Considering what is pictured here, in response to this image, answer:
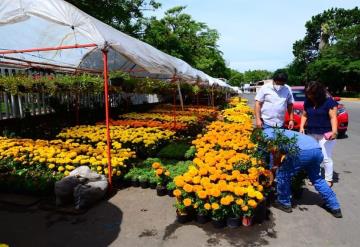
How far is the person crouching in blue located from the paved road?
0.47 feet

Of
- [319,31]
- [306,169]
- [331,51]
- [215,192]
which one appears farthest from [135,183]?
[319,31]

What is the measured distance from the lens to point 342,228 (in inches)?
164

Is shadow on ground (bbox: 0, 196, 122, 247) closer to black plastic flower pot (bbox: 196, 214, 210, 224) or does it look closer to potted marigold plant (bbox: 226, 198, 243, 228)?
black plastic flower pot (bbox: 196, 214, 210, 224)

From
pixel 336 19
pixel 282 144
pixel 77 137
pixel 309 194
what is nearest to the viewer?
pixel 282 144

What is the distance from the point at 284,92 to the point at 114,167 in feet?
10.0

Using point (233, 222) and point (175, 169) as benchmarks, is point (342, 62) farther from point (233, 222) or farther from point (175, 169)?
point (233, 222)

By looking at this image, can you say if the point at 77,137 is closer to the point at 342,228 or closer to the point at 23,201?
the point at 23,201

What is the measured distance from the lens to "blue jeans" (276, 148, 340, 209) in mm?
4469

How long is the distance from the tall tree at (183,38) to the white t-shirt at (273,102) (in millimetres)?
27676

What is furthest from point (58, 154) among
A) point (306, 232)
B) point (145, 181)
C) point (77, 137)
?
point (306, 232)

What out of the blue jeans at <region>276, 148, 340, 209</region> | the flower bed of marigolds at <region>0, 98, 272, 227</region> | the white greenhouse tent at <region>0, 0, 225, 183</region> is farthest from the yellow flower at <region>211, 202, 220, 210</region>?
the white greenhouse tent at <region>0, 0, 225, 183</region>

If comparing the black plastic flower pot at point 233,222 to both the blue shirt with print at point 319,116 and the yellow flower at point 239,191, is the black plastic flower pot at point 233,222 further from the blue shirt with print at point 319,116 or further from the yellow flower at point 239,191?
the blue shirt with print at point 319,116

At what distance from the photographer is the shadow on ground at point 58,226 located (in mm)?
3895

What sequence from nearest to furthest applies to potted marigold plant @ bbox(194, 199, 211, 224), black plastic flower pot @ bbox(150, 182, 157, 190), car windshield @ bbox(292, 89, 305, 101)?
1. potted marigold plant @ bbox(194, 199, 211, 224)
2. black plastic flower pot @ bbox(150, 182, 157, 190)
3. car windshield @ bbox(292, 89, 305, 101)
